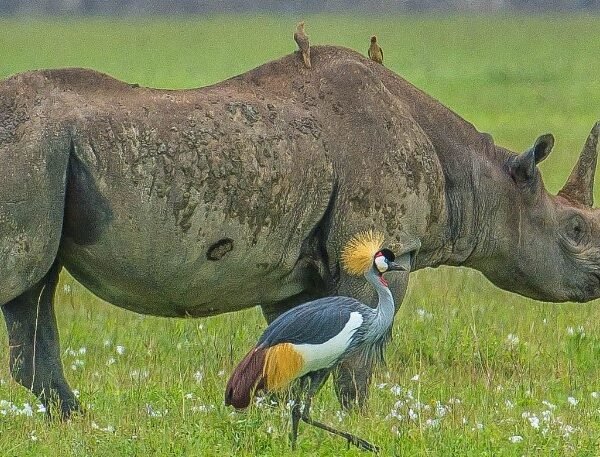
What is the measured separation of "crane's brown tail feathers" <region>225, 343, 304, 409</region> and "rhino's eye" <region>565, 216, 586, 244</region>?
3.18 m

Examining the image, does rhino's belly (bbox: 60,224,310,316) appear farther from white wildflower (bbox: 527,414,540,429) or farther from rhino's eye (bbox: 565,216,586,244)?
rhino's eye (bbox: 565,216,586,244)

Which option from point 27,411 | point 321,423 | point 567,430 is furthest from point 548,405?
point 27,411

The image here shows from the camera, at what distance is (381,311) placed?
341 inches

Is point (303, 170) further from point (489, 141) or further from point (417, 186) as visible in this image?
point (489, 141)

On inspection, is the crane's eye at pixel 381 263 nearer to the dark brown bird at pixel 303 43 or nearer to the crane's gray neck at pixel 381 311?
the crane's gray neck at pixel 381 311

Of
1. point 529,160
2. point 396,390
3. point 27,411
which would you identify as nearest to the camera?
point 27,411

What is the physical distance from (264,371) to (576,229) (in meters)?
3.39

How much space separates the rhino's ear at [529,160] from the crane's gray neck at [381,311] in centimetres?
216

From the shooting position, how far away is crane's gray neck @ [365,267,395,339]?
8.58 meters

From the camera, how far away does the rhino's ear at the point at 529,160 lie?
1055cm

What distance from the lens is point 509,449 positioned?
8.34 meters

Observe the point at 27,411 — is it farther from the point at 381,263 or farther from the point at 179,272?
the point at 381,263

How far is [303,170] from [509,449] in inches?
82.7

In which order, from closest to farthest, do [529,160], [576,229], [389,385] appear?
Result: [389,385], [529,160], [576,229]
